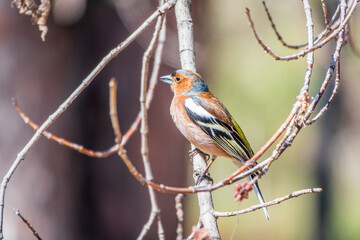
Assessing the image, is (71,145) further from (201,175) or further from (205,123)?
(205,123)

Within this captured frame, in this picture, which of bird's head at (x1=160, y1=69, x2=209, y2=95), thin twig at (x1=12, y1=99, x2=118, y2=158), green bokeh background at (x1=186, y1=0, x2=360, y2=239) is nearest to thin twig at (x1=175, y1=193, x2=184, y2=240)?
thin twig at (x1=12, y1=99, x2=118, y2=158)

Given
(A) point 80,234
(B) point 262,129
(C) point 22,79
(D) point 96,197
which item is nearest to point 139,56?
(C) point 22,79

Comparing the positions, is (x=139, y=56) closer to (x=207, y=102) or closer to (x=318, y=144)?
(x=207, y=102)

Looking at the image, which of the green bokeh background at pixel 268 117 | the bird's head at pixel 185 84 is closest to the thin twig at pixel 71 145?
the bird's head at pixel 185 84

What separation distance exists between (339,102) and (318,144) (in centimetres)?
91

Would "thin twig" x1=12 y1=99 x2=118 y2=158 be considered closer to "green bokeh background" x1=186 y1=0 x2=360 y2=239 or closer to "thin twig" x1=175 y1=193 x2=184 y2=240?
"thin twig" x1=175 y1=193 x2=184 y2=240

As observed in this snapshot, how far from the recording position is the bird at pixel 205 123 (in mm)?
3746

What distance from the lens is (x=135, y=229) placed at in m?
5.39

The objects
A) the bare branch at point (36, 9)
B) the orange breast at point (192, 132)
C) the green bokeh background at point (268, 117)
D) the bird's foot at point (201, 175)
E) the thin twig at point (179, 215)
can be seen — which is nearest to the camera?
the thin twig at point (179, 215)

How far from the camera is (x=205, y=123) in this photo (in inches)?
155

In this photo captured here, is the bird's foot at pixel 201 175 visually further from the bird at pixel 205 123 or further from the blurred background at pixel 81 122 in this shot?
the blurred background at pixel 81 122

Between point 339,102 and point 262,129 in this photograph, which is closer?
point 339,102

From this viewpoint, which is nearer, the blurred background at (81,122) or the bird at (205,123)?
the bird at (205,123)

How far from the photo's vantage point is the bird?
3746mm
